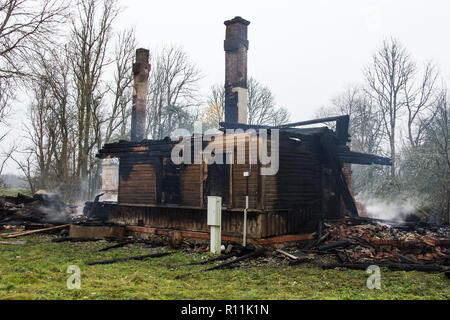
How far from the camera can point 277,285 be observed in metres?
7.32

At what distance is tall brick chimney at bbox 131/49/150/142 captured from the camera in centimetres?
2039

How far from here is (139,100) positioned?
2058cm

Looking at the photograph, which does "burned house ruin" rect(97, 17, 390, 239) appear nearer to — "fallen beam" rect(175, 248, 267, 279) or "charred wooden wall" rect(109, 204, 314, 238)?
"charred wooden wall" rect(109, 204, 314, 238)

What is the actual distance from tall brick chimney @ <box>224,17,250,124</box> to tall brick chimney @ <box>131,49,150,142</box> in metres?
4.95

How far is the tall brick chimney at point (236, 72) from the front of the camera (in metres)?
18.3

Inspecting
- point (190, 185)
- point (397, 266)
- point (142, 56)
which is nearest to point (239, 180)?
point (190, 185)

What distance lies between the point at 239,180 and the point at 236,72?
7836 millimetres

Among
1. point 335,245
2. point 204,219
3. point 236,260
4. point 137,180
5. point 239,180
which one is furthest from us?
point 137,180

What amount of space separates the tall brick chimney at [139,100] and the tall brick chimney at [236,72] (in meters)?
4.95

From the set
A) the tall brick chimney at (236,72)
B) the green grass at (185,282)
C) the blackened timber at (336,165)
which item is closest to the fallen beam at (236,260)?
the green grass at (185,282)

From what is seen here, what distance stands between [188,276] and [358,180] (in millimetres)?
23659

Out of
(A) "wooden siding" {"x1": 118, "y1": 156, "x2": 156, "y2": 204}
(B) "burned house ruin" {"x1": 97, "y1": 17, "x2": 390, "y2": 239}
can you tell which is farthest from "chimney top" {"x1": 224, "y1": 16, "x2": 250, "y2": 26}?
(A) "wooden siding" {"x1": 118, "y1": 156, "x2": 156, "y2": 204}

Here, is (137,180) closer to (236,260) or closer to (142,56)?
(236,260)
